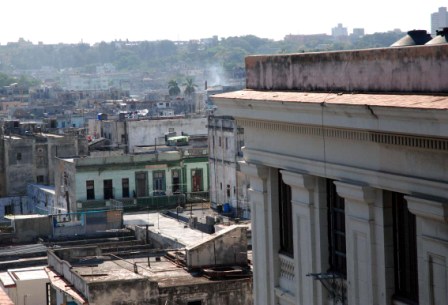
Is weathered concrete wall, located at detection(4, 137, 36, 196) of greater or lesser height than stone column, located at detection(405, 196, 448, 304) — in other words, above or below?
below

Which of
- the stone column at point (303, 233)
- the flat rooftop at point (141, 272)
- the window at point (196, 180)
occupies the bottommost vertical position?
the window at point (196, 180)

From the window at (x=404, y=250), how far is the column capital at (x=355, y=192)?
0.15 meters

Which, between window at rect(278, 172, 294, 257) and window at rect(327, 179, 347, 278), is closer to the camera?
window at rect(327, 179, 347, 278)

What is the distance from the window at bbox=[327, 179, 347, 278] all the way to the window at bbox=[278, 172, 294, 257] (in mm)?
1066

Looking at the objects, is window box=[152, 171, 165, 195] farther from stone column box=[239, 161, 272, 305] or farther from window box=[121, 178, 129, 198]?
stone column box=[239, 161, 272, 305]

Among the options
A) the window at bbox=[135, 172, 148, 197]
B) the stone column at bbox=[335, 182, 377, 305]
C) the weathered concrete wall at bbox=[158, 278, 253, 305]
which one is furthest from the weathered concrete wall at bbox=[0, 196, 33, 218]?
the stone column at bbox=[335, 182, 377, 305]

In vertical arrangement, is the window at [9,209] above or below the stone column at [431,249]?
below

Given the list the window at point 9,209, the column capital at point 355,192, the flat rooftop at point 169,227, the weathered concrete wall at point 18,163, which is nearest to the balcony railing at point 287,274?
the column capital at point 355,192

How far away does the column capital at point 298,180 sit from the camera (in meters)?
12.9

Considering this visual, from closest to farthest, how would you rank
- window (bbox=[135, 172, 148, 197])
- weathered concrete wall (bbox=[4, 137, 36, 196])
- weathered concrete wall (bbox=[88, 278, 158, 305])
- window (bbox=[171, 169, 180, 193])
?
weathered concrete wall (bbox=[88, 278, 158, 305]) < window (bbox=[135, 172, 148, 197]) < window (bbox=[171, 169, 180, 193]) < weathered concrete wall (bbox=[4, 137, 36, 196])

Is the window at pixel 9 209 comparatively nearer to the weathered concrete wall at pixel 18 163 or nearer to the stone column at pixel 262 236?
the weathered concrete wall at pixel 18 163

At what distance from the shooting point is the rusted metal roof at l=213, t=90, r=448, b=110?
1057cm

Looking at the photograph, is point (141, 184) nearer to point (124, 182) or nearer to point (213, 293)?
point (124, 182)

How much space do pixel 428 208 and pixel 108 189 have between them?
45667mm
